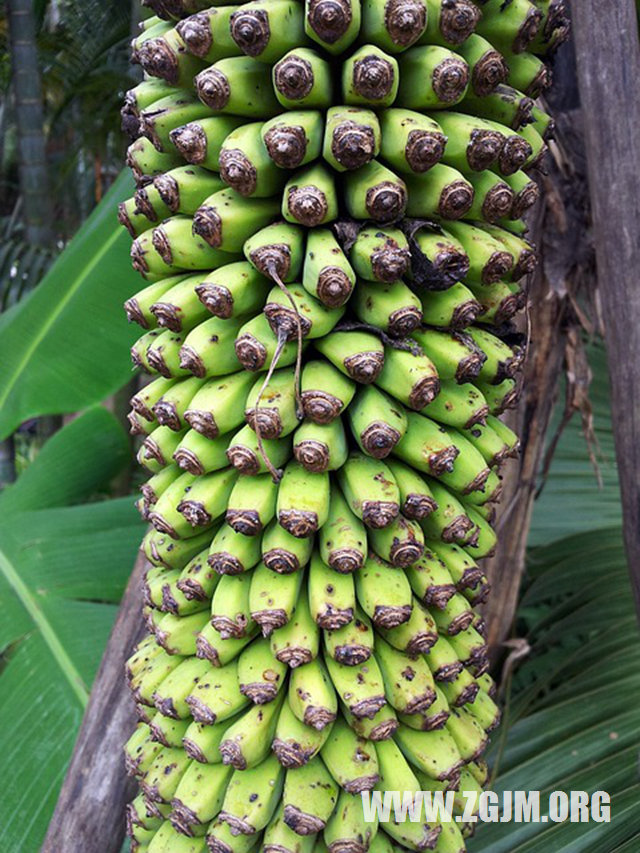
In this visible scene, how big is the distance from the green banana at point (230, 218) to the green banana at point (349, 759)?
0.52m

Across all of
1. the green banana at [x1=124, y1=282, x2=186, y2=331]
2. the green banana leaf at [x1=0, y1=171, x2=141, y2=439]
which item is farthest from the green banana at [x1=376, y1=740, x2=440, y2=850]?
the green banana leaf at [x1=0, y1=171, x2=141, y2=439]

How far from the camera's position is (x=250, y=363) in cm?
72

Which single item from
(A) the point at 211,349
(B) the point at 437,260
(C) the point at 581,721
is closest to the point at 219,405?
(A) the point at 211,349

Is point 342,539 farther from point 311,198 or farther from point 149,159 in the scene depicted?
point 149,159

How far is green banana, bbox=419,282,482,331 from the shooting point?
0.75 m

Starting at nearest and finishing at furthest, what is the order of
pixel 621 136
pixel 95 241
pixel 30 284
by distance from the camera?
1. pixel 621 136
2. pixel 95 241
3. pixel 30 284

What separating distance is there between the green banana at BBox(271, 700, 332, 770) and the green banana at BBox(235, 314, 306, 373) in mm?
358

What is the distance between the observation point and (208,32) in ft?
2.33

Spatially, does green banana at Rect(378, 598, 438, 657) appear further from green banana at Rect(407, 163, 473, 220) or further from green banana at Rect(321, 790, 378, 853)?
green banana at Rect(407, 163, 473, 220)

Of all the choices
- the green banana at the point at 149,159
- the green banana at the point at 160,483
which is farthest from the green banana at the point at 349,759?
the green banana at the point at 149,159

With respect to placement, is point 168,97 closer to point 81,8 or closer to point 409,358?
point 409,358

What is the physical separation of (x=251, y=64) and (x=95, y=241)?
984 mm

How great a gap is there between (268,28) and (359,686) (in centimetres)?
64

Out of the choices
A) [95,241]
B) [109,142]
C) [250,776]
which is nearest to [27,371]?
[95,241]
